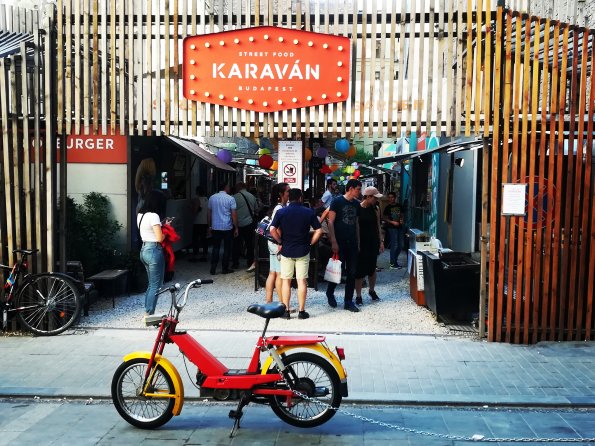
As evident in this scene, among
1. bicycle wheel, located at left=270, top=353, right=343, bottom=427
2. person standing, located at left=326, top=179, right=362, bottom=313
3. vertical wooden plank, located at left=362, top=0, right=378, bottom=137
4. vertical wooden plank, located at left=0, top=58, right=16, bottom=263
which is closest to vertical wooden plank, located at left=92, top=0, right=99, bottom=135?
vertical wooden plank, located at left=0, top=58, right=16, bottom=263

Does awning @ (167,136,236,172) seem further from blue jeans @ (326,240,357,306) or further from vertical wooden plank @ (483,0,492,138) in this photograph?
vertical wooden plank @ (483,0,492,138)

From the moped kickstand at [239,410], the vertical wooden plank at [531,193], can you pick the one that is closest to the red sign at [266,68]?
the vertical wooden plank at [531,193]

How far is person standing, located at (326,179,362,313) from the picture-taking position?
33.0ft

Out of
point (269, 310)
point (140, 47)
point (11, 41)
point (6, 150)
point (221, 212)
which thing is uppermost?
point (11, 41)

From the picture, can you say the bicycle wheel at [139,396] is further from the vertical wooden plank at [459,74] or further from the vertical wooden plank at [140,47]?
the vertical wooden plank at [459,74]

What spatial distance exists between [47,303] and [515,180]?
18.5 feet

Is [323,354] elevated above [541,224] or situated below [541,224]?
below

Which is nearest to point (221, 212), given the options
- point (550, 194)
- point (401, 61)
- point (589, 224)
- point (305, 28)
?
point (305, 28)

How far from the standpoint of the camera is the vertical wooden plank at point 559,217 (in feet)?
26.1

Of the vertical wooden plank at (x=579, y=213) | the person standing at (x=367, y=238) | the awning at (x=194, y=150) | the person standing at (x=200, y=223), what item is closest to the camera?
the vertical wooden plank at (x=579, y=213)

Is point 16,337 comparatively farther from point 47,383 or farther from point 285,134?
point 285,134

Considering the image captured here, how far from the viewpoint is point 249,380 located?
5.50m

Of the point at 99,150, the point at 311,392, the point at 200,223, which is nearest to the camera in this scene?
the point at 311,392

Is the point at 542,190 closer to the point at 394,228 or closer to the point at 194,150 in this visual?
the point at 394,228
